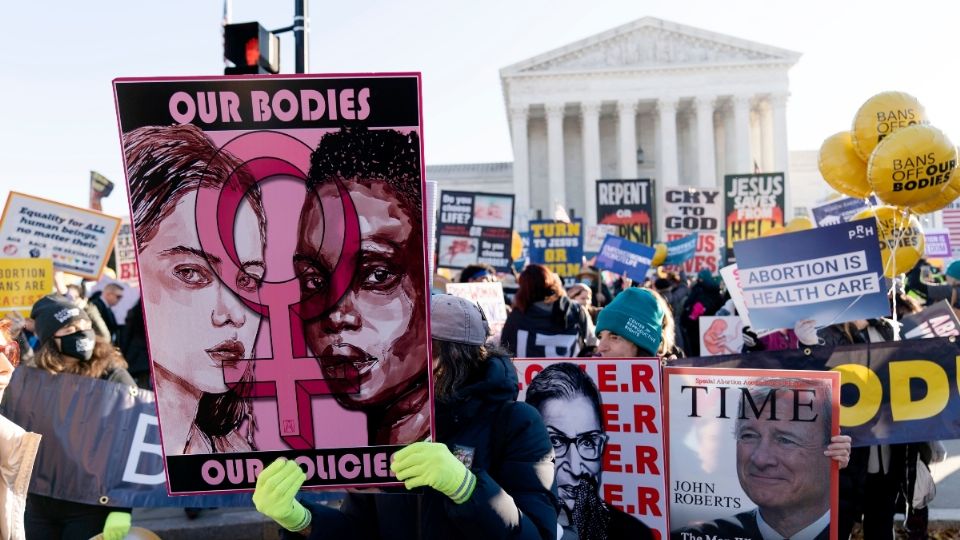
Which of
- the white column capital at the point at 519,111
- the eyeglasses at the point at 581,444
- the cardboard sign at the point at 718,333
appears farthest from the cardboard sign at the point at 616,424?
the white column capital at the point at 519,111

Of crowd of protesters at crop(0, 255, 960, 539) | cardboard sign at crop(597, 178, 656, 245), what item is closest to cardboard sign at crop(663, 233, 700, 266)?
cardboard sign at crop(597, 178, 656, 245)

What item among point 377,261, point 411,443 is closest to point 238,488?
point 411,443

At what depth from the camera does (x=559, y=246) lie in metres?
13.9

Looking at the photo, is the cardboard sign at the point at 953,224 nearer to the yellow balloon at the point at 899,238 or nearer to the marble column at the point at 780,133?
the yellow balloon at the point at 899,238

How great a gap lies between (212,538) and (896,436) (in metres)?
4.40

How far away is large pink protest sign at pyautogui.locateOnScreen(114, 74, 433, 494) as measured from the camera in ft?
6.22

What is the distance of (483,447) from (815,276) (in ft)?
11.2

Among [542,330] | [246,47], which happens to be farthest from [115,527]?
[246,47]

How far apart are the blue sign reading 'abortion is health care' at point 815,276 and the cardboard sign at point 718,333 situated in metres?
3.09

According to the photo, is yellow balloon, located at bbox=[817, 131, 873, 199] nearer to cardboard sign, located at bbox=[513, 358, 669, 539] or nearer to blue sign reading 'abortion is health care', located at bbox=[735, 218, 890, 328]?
blue sign reading 'abortion is health care', located at bbox=[735, 218, 890, 328]

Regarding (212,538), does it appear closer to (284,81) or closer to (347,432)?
(347,432)

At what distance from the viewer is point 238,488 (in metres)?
1.98

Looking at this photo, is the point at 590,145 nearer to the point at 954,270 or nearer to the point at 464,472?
the point at 954,270

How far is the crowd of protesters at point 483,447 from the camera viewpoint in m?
2.02
